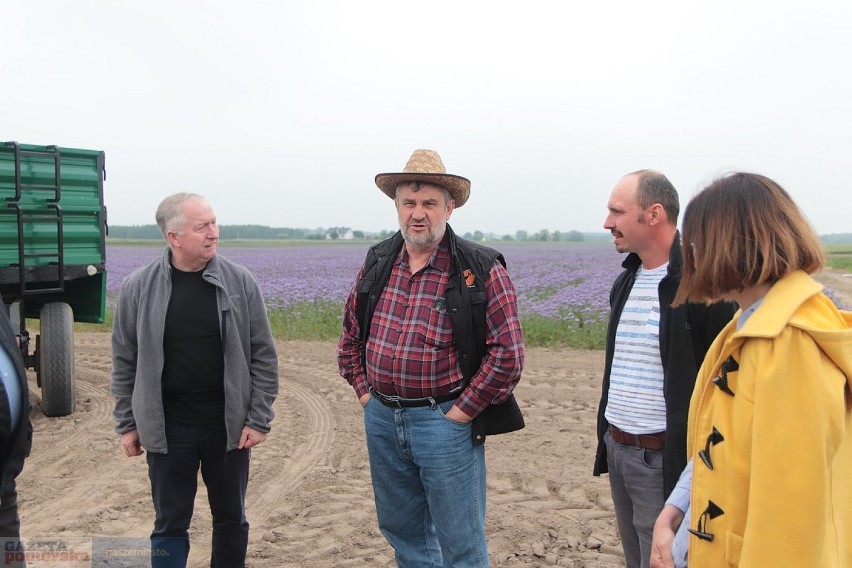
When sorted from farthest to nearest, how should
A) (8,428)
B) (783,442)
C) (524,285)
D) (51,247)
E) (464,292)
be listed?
(524,285), (51,247), (464,292), (8,428), (783,442)

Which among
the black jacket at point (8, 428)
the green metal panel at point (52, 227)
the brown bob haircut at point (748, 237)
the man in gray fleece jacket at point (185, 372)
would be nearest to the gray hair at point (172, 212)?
the man in gray fleece jacket at point (185, 372)

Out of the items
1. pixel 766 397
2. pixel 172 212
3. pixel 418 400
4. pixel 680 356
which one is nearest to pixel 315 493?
pixel 418 400

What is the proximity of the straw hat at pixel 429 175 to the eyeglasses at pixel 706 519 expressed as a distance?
1635 mm

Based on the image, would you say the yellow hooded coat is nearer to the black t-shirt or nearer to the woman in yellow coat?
the woman in yellow coat

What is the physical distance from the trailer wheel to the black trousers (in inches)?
146

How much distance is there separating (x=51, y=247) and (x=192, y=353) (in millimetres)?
3841

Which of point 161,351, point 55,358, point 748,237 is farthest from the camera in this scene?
point 55,358

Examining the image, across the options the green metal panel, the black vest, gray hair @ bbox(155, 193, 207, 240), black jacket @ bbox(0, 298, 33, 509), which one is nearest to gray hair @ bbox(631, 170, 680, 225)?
the black vest

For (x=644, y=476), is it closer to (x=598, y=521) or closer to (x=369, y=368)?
(x=369, y=368)

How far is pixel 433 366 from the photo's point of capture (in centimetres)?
265

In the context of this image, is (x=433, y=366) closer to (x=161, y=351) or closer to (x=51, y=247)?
(x=161, y=351)

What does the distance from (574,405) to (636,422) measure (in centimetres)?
446

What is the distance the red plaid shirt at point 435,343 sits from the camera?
103 inches

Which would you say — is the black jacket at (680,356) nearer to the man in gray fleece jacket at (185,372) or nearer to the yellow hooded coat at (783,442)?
the yellow hooded coat at (783,442)
